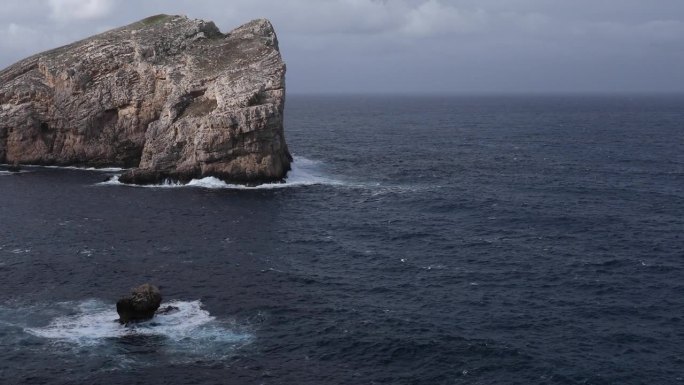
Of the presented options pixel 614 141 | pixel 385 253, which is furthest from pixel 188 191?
pixel 614 141

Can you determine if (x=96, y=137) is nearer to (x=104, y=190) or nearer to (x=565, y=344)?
(x=104, y=190)

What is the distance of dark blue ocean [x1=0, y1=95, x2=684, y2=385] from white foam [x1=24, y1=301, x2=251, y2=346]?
22 cm

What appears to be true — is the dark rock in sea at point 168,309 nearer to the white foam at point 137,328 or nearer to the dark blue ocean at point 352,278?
the white foam at point 137,328

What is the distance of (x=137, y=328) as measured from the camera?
2248 inches

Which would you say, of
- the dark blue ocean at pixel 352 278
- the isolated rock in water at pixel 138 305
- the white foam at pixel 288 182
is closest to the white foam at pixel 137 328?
the dark blue ocean at pixel 352 278

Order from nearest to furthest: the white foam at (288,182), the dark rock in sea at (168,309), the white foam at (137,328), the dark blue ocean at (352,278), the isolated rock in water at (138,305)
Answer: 1. the dark blue ocean at (352,278)
2. the white foam at (137,328)
3. the isolated rock in water at (138,305)
4. the dark rock in sea at (168,309)
5. the white foam at (288,182)

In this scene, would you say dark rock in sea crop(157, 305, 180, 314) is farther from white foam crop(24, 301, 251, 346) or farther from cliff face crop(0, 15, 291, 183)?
cliff face crop(0, 15, 291, 183)

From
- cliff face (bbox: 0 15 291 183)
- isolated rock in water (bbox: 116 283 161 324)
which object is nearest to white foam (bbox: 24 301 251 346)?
isolated rock in water (bbox: 116 283 161 324)

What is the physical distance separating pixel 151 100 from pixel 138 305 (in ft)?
248

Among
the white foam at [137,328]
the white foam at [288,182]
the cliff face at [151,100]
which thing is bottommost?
the white foam at [137,328]

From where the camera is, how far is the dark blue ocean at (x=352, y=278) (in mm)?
50781

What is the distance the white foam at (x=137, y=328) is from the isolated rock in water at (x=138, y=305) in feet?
2.10

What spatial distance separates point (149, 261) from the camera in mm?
73750

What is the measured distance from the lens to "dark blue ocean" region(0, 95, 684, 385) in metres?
50.8
